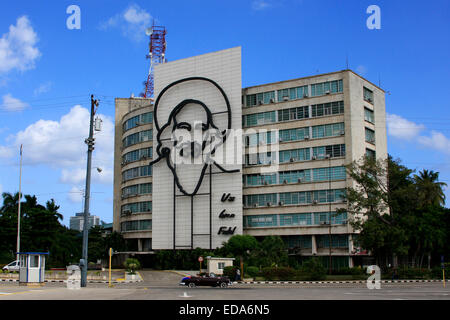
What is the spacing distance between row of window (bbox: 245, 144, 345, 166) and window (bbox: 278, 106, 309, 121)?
439cm

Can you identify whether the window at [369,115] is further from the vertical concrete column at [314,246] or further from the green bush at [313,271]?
the green bush at [313,271]

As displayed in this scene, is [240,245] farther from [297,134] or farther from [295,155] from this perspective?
[297,134]

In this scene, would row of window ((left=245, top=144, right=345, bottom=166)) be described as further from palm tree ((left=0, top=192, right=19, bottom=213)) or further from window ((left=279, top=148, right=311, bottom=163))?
palm tree ((left=0, top=192, right=19, bottom=213))

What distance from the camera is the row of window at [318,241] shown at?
208 feet

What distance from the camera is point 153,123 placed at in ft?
252

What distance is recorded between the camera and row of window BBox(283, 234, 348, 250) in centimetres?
6341

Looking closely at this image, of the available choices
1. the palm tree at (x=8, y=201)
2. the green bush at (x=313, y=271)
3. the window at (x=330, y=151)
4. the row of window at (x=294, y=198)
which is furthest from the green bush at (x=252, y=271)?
the palm tree at (x=8, y=201)

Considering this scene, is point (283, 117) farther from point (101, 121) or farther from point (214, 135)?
point (101, 121)

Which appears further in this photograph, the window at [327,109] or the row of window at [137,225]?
the row of window at [137,225]

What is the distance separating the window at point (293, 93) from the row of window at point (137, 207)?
25801mm

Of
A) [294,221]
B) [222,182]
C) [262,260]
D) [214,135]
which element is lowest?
[262,260]

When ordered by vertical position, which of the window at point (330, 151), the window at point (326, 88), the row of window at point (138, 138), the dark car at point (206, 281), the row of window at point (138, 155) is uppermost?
the window at point (326, 88)
